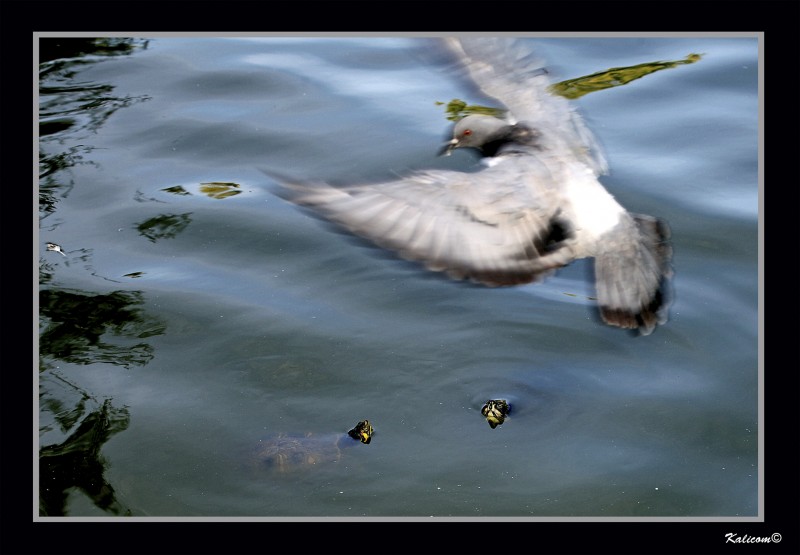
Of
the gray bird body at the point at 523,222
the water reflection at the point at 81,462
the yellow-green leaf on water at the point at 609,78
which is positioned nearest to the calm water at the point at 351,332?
the water reflection at the point at 81,462

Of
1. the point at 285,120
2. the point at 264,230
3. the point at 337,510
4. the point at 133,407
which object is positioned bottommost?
the point at 337,510

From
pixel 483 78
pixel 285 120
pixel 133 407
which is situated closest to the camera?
pixel 133 407

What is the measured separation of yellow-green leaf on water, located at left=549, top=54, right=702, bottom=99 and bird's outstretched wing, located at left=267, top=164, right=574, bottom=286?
2.66 m

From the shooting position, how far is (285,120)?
7.41 meters

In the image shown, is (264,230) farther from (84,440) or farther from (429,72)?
(429,72)

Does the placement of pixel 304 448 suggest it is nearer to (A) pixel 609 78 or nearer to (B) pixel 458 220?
(B) pixel 458 220

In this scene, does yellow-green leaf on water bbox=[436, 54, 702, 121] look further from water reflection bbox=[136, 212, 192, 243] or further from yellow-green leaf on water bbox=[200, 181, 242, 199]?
water reflection bbox=[136, 212, 192, 243]

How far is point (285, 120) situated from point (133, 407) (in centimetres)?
331

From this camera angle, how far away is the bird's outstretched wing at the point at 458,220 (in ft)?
15.0

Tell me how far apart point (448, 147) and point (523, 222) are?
6.25 feet

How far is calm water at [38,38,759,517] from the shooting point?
4.38m
